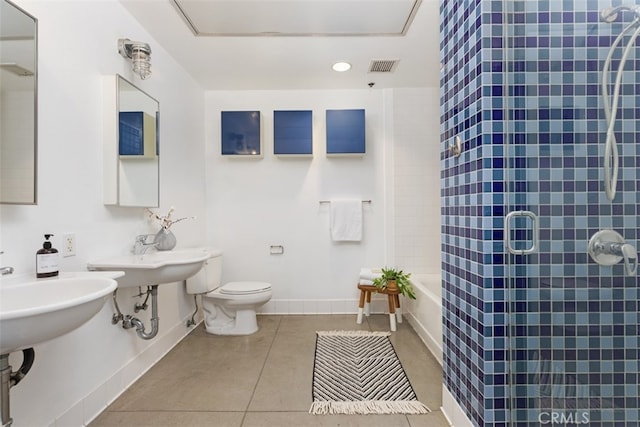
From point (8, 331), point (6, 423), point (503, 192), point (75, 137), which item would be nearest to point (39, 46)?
point (75, 137)

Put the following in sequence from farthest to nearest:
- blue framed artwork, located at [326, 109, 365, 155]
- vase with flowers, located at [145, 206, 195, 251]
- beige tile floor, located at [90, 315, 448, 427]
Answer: blue framed artwork, located at [326, 109, 365, 155]
vase with flowers, located at [145, 206, 195, 251]
beige tile floor, located at [90, 315, 448, 427]

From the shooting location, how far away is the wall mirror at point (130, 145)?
180 cm

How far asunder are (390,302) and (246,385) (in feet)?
4.61

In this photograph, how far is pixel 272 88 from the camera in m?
3.30

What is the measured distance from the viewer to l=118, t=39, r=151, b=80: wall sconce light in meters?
1.93

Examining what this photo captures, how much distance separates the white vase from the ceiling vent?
209 cm

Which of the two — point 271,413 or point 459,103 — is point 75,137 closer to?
point 271,413

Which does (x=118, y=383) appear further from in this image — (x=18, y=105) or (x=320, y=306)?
(x=320, y=306)

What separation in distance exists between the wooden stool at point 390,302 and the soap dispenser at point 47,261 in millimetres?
2275

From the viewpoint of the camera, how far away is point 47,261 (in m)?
1.33

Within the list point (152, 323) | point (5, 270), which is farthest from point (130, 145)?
point (152, 323)

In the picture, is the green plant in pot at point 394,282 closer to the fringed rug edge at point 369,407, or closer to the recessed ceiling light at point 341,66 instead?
the fringed rug edge at point 369,407

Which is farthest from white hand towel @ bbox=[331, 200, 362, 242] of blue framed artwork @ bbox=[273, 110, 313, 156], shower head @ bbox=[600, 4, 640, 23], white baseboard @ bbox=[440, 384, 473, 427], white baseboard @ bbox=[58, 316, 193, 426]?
shower head @ bbox=[600, 4, 640, 23]

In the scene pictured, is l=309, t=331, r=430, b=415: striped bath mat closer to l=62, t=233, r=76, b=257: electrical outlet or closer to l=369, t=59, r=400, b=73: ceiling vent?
l=62, t=233, r=76, b=257: electrical outlet
